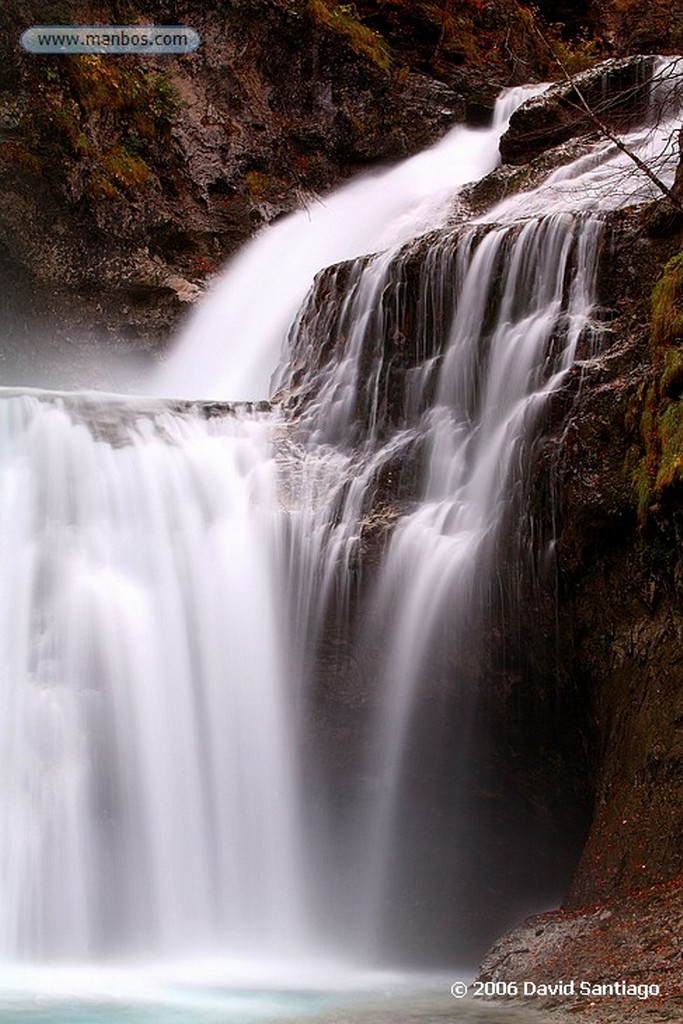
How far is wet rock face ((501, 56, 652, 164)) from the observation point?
13867mm

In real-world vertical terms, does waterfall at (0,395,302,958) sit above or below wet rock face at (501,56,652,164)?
below

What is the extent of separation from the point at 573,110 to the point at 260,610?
873 centimetres

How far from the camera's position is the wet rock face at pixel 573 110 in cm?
1387

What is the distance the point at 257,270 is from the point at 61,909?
35.1 ft

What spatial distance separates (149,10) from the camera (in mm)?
17406

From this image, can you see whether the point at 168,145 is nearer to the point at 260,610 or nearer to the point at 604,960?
the point at 260,610

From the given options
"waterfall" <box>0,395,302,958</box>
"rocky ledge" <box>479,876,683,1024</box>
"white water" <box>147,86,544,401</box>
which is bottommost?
"rocky ledge" <box>479,876,683,1024</box>

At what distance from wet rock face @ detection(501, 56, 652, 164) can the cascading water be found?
170 inches

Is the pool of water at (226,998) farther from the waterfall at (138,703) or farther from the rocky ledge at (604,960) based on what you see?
the waterfall at (138,703)

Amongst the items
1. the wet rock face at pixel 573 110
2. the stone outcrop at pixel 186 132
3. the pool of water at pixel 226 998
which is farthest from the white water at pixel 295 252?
the pool of water at pixel 226 998

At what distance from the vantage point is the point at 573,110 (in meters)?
14.3

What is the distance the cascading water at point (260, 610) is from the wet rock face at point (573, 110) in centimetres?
432

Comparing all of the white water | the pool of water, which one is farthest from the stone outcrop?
the pool of water

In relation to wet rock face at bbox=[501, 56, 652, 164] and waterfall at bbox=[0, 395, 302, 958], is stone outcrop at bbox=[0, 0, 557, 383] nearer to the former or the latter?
wet rock face at bbox=[501, 56, 652, 164]
